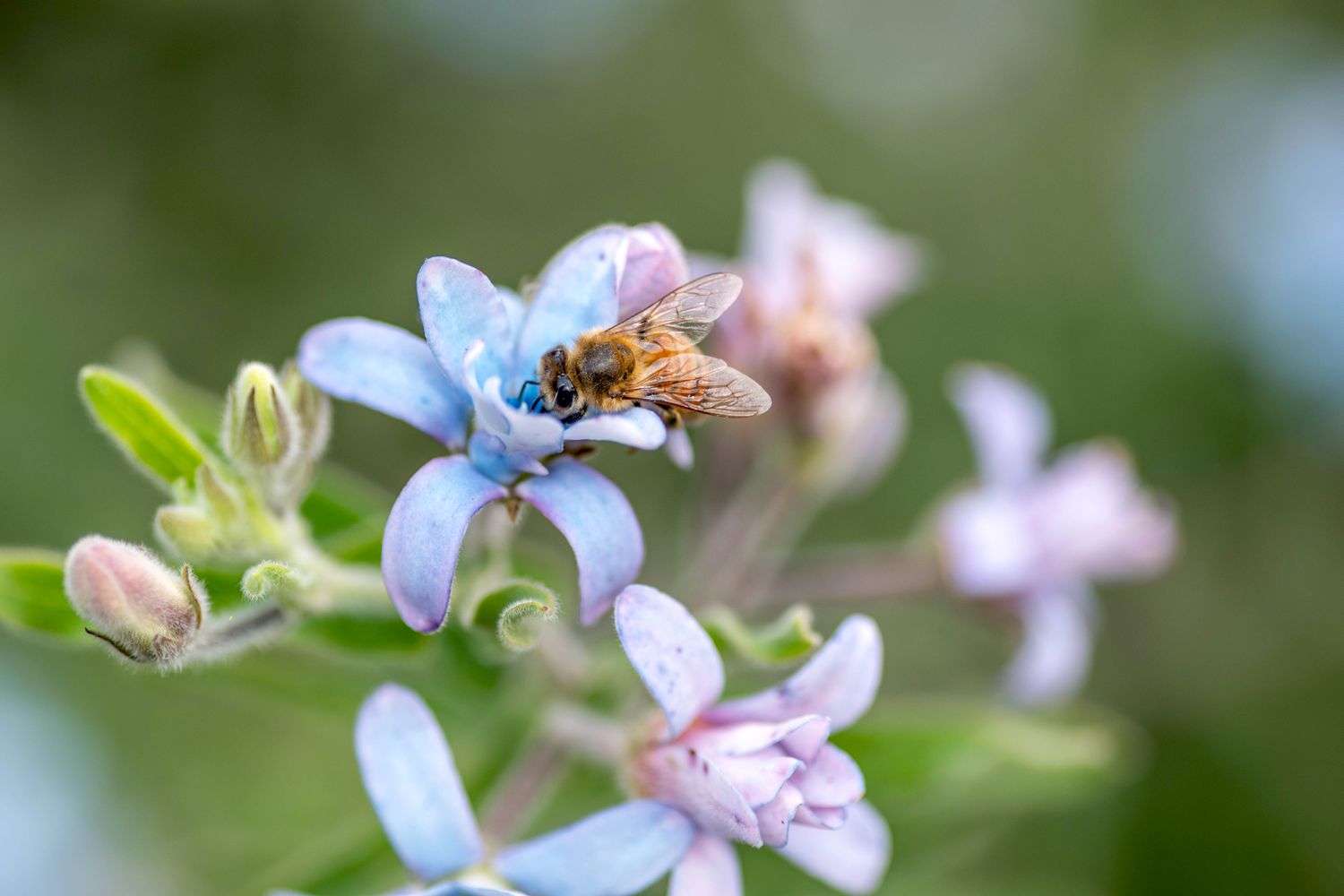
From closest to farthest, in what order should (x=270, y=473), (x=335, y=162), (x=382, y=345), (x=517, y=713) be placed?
(x=382, y=345) → (x=270, y=473) → (x=517, y=713) → (x=335, y=162)

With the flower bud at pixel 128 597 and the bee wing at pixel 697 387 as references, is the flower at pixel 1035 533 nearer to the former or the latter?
the bee wing at pixel 697 387

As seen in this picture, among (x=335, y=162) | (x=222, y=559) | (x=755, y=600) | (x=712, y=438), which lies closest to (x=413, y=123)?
(x=335, y=162)

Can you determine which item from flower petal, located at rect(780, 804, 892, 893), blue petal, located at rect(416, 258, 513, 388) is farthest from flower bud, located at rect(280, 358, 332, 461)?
flower petal, located at rect(780, 804, 892, 893)

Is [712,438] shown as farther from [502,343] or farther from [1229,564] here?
[1229,564]

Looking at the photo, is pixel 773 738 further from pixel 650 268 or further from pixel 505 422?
pixel 650 268

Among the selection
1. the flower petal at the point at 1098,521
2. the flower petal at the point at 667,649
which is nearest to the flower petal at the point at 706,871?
the flower petal at the point at 667,649

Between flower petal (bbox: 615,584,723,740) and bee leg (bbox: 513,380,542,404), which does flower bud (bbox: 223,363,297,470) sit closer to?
bee leg (bbox: 513,380,542,404)

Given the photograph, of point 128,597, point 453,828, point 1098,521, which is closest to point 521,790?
point 453,828

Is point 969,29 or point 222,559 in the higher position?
point 969,29
